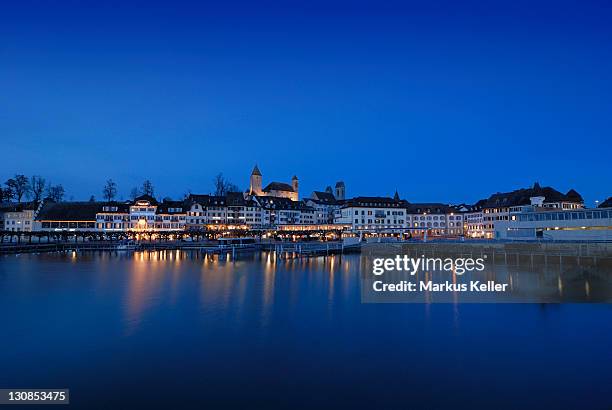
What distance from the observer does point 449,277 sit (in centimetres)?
3850

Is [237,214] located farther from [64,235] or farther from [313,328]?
[313,328]

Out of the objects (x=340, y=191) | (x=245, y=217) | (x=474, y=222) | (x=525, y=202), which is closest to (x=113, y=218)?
(x=245, y=217)

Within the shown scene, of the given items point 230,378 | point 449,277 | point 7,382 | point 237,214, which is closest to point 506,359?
point 230,378

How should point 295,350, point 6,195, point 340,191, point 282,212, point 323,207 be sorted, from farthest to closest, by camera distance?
point 340,191 < point 323,207 < point 282,212 < point 6,195 < point 295,350

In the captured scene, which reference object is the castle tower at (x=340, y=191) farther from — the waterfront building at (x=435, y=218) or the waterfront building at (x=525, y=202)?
the waterfront building at (x=525, y=202)

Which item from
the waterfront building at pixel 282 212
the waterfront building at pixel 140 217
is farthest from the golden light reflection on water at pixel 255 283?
the waterfront building at pixel 282 212

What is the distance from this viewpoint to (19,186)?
3605 inches

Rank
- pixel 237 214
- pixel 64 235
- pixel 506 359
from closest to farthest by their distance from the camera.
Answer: pixel 506 359
pixel 64 235
pixel 237 214

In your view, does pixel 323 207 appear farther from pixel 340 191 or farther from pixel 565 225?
pixel 565 225

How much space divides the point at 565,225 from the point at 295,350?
39.9 meters

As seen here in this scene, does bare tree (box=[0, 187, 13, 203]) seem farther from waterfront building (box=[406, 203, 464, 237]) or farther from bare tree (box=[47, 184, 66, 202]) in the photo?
waterfront building (box=[406, 203, 464, 237])

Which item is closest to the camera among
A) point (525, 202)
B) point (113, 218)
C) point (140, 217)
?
point (525, 202)

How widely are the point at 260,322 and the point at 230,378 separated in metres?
7.48

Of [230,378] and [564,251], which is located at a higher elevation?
[564,251]
